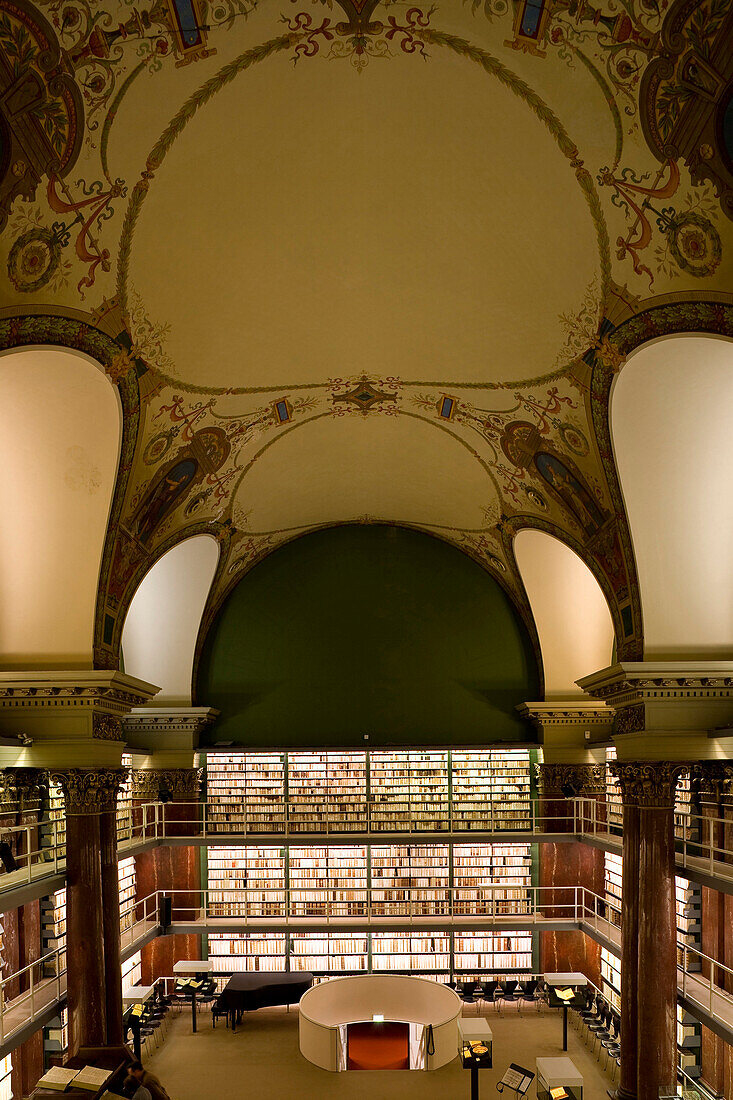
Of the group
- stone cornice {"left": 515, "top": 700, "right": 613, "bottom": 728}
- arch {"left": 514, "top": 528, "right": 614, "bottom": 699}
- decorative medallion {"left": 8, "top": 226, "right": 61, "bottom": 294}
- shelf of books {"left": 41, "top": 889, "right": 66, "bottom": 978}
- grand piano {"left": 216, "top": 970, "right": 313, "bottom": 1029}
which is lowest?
grand piano {"left": 216, "top": 970, "right": 313, "bottom": 1029}

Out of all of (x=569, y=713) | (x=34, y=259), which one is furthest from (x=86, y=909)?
(x=569, y=713)

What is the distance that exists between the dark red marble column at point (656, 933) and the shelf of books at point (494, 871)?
7.21 m

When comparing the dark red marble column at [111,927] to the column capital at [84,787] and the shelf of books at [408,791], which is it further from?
the shelf of books at [408,791]

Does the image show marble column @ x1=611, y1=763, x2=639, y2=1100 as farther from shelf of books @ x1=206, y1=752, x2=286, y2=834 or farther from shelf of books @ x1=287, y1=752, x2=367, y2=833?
shelf of books @ x1=206, y1=752, x2=286, y2=834

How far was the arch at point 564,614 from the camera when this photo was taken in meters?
18.5

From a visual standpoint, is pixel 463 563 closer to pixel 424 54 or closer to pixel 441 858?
pixel 441 858

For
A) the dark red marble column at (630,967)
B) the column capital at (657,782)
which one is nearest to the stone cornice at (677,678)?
the column capital at (657,782)

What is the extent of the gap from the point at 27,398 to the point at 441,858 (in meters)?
13.1

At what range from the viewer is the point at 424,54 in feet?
26.5

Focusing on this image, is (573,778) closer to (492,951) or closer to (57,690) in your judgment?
(492,951)

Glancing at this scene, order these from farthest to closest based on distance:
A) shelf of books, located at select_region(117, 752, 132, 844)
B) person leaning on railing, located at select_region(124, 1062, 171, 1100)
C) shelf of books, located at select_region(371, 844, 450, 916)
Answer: shelf of books, located at select_region(371, 844, 450, 916), shelf of books, located at select_region(117, 752, 132, 844), person leaning on railing, located at select_region(124, 1062, 171, 1100)

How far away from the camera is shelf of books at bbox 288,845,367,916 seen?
1931 cm

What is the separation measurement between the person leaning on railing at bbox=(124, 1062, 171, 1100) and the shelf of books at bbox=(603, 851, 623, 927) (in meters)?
9.25

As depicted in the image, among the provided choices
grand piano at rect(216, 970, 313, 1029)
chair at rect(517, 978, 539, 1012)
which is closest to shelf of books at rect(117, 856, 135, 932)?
grand piano at rect(216, 970, 313, 1029)
